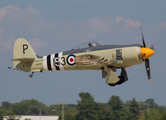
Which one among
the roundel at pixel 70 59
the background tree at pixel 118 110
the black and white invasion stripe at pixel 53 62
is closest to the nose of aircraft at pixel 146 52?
the roundel at pixel 70 59

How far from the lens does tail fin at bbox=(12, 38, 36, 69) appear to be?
53.1 ft

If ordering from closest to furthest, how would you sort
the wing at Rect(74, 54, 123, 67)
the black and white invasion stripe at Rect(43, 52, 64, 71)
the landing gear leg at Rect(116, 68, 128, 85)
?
the wing at Rect(74, 54, 123, 67)
the landing gear leg at Rect(116, 68, 128, 85)
the black and white invasion stripe at Rect(43, 52, 64, 71)

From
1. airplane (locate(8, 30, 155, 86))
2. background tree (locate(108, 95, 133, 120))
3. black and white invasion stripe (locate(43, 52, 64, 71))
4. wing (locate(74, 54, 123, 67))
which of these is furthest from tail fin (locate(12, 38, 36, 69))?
background tree (locate(108, 95, 133, 120))

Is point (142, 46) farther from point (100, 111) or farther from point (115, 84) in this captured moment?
point (100, 111)

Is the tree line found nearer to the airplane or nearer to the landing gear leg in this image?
the airplane

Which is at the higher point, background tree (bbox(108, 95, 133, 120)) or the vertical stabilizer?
the vertical stabilizer

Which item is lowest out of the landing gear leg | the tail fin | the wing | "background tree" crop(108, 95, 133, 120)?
"background tree" crop(108, 95, 133, 120)

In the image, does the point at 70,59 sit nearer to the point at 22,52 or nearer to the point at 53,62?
the point at 53,62

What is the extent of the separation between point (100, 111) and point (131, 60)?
38379mm

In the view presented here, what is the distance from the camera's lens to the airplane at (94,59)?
13414 millimetres

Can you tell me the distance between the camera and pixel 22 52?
16.5 m

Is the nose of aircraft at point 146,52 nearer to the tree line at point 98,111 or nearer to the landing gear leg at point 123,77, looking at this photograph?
the landing gear leg at point 123,77

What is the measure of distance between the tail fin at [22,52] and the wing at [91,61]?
10.7 ft

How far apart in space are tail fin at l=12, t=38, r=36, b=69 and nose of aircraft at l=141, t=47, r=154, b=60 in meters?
6.23
